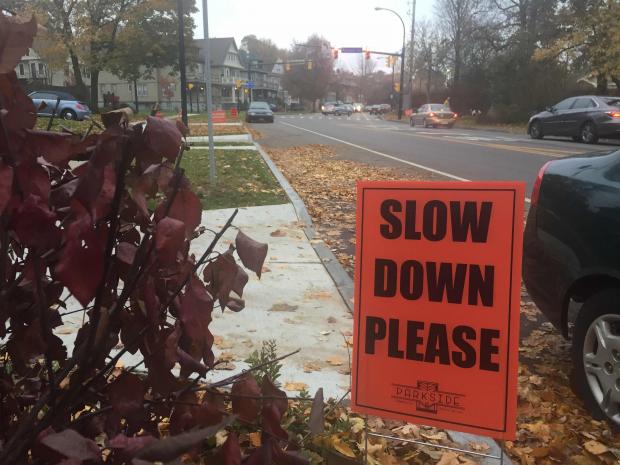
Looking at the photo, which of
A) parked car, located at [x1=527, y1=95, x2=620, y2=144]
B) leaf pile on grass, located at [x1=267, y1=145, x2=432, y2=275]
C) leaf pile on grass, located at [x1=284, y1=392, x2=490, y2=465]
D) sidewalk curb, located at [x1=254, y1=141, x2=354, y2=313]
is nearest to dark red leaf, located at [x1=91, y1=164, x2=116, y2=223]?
leaf pile on grass, located at [x1=284, y1=392, x2=490, y2=465]

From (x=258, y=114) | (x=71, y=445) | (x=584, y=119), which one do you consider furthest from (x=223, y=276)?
(x=258, y=114)

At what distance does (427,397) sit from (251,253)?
46.2 inches

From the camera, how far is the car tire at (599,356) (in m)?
2.88

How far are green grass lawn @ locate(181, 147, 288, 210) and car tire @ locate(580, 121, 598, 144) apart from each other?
1239cm

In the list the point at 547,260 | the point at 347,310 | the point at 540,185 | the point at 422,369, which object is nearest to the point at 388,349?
the point at 422,369

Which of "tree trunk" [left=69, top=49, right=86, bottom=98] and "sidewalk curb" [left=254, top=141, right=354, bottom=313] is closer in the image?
"sidewalk curb" [left=254, top=141, right=354, bottom=313]

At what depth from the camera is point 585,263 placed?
302cm

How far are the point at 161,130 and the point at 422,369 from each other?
1.48m

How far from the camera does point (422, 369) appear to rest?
2270 mm

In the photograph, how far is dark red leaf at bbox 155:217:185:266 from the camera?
1.14 metres

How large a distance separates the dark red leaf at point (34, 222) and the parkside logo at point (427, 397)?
1.56 m

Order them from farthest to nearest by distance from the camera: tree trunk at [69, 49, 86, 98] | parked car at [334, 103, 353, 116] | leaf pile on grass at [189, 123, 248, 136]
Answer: parked car at [334, 103, 353, 116], tree trunk at [69, 49, 86, 98], leaf pile on grass at [189, 123, 248, 136]

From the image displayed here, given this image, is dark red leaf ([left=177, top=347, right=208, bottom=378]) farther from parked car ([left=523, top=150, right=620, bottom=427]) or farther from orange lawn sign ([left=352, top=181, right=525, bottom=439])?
parked car ([left=523, top=150, right=620, bottom=427])

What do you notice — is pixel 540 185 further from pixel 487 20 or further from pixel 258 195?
pixel 487 20
